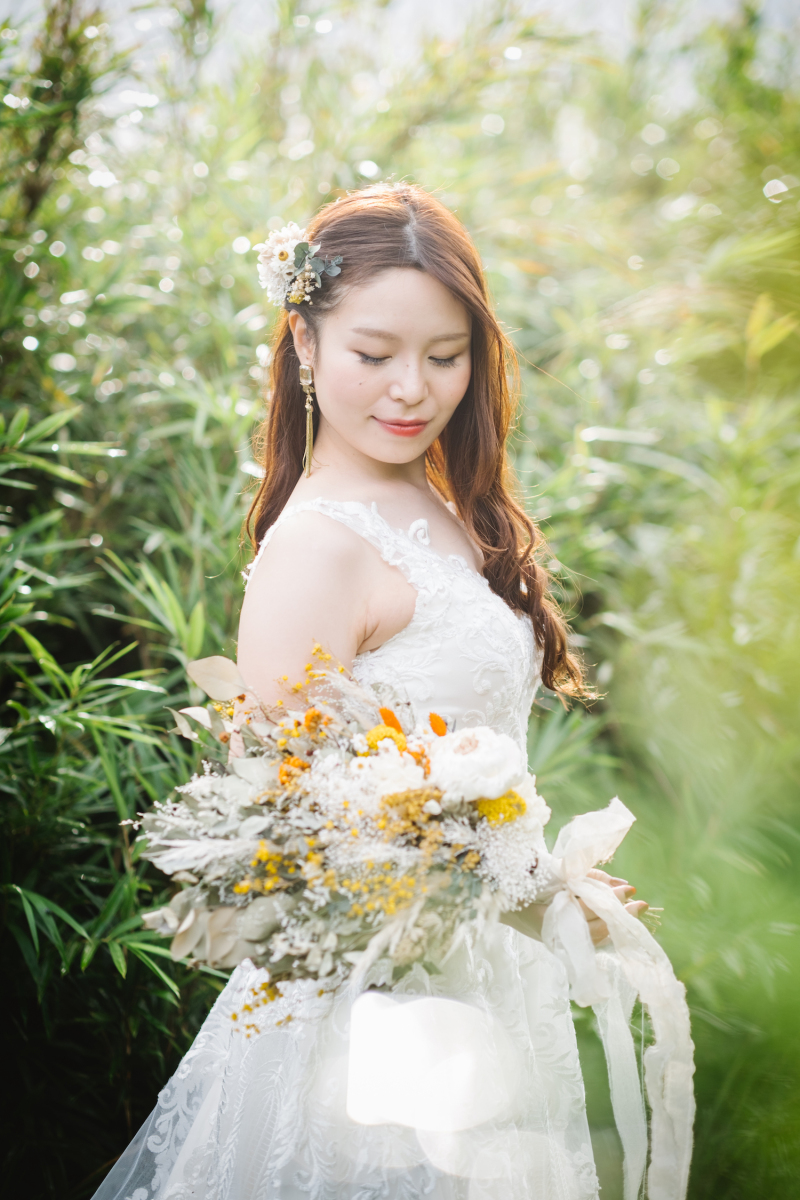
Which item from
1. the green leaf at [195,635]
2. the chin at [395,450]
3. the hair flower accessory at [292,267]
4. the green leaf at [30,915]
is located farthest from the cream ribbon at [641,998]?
the green leaf at [30,915]

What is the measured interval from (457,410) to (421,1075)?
134cm

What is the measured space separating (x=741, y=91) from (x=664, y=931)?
4.38m

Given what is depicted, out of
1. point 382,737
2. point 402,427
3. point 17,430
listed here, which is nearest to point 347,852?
point 382,737

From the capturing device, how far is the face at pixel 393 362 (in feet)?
4.66

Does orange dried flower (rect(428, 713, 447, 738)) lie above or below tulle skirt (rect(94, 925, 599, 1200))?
above

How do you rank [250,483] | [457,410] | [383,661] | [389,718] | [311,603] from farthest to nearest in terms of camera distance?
[250,483]
[457,410]
[383,661]
[311,603]
[389,718]

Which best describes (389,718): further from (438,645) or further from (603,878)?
(603,878)

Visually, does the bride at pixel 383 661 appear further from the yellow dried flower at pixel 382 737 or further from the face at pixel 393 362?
the yellow dried flower at pixel 382 737

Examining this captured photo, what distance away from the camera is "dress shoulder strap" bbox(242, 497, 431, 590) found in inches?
55.7

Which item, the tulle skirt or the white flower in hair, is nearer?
the tulle skirt

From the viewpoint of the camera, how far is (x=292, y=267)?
151cm

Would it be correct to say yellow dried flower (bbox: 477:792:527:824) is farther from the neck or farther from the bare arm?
the neck

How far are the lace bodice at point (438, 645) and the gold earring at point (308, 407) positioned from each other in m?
0.20

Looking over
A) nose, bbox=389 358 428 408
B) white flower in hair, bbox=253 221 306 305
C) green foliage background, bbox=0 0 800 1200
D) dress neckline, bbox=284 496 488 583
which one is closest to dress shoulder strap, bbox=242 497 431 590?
dress neckline, bbox=284 496 488 583
